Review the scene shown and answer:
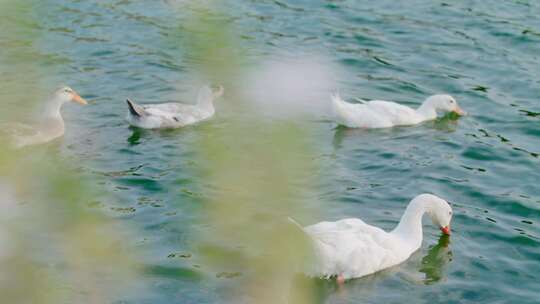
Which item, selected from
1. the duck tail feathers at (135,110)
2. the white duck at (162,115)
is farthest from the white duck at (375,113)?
the duck tail feathers at (135,110)

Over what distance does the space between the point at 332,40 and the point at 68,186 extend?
16389 mm

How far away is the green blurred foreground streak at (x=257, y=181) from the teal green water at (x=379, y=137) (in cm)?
26

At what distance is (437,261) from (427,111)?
5135mm

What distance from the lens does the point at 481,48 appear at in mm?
17938

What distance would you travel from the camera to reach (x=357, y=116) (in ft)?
46.6

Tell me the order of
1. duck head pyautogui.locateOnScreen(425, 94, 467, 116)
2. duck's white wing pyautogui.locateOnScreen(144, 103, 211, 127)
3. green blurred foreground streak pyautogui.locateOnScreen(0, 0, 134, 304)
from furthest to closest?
duck head pyautogui.locateOnScreen(425, 94, 467, 116) → duck's white wing pyautogui.locateOnScreen(144, 103, 211, 127) → green blurred foreground streak pyautogui.locateOnScreen(0, 0, 134, 304)

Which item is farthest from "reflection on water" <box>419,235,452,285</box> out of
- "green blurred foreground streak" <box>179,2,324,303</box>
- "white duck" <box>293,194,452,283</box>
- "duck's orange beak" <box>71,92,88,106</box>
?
"green blurred foreground streak" <box>179,2,324,303</box>

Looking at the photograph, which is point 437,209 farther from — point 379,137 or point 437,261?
point 379,137

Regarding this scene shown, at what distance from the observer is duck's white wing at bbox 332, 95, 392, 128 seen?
46.2 feet

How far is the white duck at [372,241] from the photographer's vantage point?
9297 millimetres

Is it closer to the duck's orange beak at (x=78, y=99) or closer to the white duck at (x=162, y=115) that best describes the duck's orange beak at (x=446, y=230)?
the white duck at (x=162, y=115)

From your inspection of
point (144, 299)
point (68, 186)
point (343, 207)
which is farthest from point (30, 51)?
point (343, 207)

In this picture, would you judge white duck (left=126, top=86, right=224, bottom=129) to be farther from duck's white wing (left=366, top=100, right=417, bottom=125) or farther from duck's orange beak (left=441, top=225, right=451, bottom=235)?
duck's orange beak (left=441, top=225, right=451, bottom=235)

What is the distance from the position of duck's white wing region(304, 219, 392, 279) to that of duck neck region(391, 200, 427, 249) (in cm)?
42
